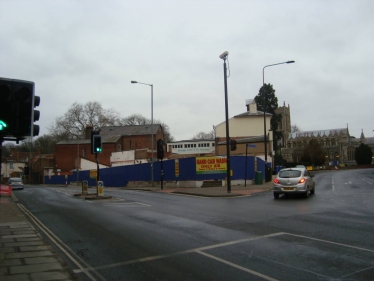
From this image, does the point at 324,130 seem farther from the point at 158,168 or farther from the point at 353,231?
the point at 353,231

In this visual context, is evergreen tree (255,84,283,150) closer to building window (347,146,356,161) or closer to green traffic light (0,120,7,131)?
green traffic light (0,120,7,131)

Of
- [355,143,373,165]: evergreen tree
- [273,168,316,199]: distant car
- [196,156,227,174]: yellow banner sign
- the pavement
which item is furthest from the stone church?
the pavement

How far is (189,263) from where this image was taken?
631cm

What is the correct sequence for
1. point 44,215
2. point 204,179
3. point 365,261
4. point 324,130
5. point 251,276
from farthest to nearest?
point 324,130, point 204,179, point 44,215, point 365,261, point 251,276

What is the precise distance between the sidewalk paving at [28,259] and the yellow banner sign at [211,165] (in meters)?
20.3

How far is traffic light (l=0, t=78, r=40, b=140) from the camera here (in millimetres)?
7215

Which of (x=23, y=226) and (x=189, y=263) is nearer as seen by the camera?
(x=189, y=263)

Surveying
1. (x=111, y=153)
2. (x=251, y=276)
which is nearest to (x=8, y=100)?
(x=251, y=276)

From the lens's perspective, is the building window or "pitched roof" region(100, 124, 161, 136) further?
the building window

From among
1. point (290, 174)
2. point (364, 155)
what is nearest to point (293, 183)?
point (290, 174)

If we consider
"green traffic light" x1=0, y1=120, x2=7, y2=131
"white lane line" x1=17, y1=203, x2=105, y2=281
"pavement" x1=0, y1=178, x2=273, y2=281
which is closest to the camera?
"pavement" x1=0, y1=178, x2=273, y2=281

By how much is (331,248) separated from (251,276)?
256 centimetres

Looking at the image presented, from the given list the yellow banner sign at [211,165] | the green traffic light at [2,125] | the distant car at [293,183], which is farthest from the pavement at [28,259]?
the yellow banner sign at [211,165]

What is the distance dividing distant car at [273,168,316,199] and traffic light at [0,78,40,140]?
44.5 ft
